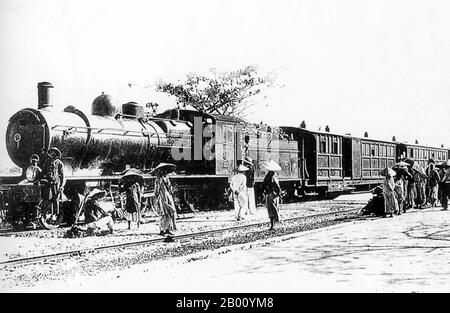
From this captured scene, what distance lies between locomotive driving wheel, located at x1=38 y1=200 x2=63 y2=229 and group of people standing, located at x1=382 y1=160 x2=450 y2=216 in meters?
9.03

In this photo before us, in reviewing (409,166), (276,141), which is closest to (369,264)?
(409,166)

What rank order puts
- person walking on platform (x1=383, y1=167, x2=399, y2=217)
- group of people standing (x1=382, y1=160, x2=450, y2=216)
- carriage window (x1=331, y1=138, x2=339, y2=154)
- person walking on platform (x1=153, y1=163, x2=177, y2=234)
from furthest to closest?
carriage window (x1=331, y1=138, x2=339, y2=154) < group of people standing (x1=382, y1=160, x2=450, y2=216) < person walking on platform (x1=383, y1=167, x2=399, y2=217) < person walking on platform (x1=153, y1=163, x2=177, y2=234)

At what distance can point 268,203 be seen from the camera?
13055 millimetres

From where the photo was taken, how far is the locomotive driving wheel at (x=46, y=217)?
12312 mm

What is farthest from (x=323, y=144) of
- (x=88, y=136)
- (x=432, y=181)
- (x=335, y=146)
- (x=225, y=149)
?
(x=88, y=136)

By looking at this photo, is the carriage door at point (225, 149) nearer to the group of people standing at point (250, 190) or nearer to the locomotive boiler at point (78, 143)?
the group of people standing at point (250, 190)

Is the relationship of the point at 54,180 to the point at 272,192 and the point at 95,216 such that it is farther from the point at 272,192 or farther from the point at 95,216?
the point at 272,192

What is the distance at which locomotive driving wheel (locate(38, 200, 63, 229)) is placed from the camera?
40.4 ft

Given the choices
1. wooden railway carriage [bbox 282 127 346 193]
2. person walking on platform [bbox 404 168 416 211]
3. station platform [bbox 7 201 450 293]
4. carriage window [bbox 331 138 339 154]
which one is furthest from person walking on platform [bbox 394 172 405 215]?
carriage window [bbox 331 138 339 154]

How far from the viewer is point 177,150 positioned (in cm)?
1736

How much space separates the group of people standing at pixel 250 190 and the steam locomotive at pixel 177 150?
1.22 m

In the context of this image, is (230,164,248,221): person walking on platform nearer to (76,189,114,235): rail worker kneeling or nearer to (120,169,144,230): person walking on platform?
(120,169,144,230): person walking on platform

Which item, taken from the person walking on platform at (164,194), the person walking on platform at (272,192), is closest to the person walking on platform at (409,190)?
the person walking on platform at (272,192)
